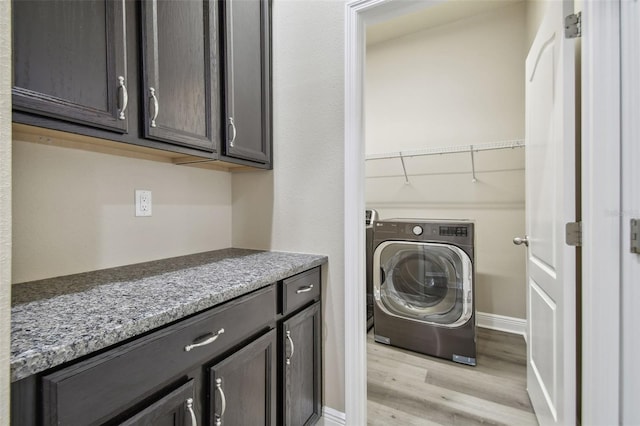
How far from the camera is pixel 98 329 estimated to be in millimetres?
637

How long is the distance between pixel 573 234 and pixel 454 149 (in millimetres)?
1771

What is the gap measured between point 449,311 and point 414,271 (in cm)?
38

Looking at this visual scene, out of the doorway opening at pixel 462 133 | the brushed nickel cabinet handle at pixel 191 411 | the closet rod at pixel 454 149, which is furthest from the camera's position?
the doorway opening at pixel 462 133

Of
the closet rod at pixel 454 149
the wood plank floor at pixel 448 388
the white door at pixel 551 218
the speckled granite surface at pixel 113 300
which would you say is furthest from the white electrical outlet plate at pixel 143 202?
the closet rod at pixel 454 149

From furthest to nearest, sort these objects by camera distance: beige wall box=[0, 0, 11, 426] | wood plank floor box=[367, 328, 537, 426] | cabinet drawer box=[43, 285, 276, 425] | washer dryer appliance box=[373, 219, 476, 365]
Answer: washer dryer appliance box=[373, 219, 476, 365] < wood plank floor box=[367, 328, 537, 426] < cabinet drawer box=[43, 285, 276, 425] < beige wall box=[0, 0, 11, 426]

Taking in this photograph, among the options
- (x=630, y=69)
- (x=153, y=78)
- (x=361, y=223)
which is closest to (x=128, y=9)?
(x=153, y=78)

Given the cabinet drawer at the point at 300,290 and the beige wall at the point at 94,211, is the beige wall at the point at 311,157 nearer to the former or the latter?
the cabinet drawer at the point at 300,290

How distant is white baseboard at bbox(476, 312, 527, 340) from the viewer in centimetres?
255

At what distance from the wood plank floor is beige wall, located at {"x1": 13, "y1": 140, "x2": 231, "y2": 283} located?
1.46 metres

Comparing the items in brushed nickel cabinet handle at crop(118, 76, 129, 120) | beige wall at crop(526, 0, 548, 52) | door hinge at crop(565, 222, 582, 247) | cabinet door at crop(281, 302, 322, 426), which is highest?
beige wall at crop(526, 0, 548, 52)

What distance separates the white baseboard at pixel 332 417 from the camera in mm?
1481

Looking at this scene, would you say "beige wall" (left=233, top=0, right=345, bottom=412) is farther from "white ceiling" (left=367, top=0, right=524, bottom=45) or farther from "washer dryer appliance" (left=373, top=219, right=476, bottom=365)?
"white ceiling" (left=367, top=0, right=524, bottom=45)

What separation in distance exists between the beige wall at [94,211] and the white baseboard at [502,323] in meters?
2.54

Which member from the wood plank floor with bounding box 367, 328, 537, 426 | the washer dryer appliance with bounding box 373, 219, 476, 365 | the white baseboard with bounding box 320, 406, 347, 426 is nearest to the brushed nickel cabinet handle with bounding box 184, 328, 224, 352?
the white baseboard with bounding box 320, 406, 347, 426
